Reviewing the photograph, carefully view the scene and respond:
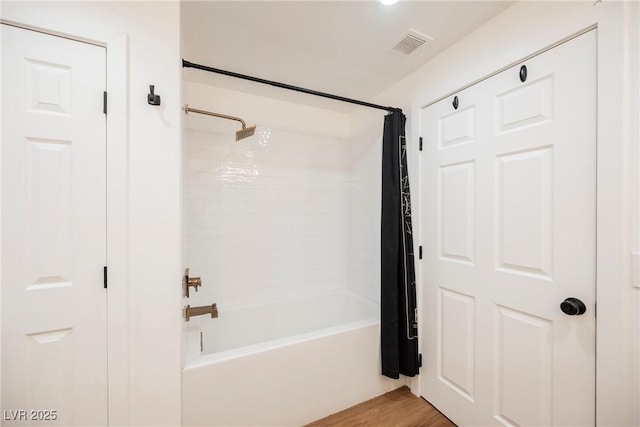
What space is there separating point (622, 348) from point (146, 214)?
80.7 inches

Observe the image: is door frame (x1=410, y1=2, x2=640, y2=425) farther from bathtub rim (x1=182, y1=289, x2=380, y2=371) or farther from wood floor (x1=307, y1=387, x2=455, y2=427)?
bathtub rim (x1=182, y1=289, x2=380, y2=371)

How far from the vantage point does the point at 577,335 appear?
1.11 meters

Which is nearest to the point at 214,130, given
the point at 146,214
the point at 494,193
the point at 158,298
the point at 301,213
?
the point at 301,213

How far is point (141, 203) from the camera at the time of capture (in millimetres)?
1174

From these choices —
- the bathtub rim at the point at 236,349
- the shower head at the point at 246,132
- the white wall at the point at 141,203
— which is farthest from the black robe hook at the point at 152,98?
the bathtub rim at the point at 236,349

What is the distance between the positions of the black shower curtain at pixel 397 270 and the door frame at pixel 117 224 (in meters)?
1.54

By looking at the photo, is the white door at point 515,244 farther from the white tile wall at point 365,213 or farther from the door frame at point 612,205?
the white tile wall at point 365,213

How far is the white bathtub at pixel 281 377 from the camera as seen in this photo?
136 centimetres

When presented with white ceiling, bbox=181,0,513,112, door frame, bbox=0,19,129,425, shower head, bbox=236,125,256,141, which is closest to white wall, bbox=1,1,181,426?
door frame, bbox=0,19,129,425

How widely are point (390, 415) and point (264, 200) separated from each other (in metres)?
1.97

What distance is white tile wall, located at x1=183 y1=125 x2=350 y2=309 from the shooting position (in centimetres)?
227

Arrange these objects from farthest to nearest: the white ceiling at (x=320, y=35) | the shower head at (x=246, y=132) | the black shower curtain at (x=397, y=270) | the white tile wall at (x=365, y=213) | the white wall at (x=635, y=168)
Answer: the white tile wall at (x=365, y=213)
the black shower curtain at (x=397, y=270)
the shower head at (x=246, y=132)
the white ceiling at (x=320, y=35)
the white wall at (x=635, y=168)

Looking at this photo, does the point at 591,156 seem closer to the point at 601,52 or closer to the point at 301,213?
the point at 601,52

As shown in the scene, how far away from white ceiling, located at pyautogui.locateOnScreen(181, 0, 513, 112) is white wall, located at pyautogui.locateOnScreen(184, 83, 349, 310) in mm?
445
